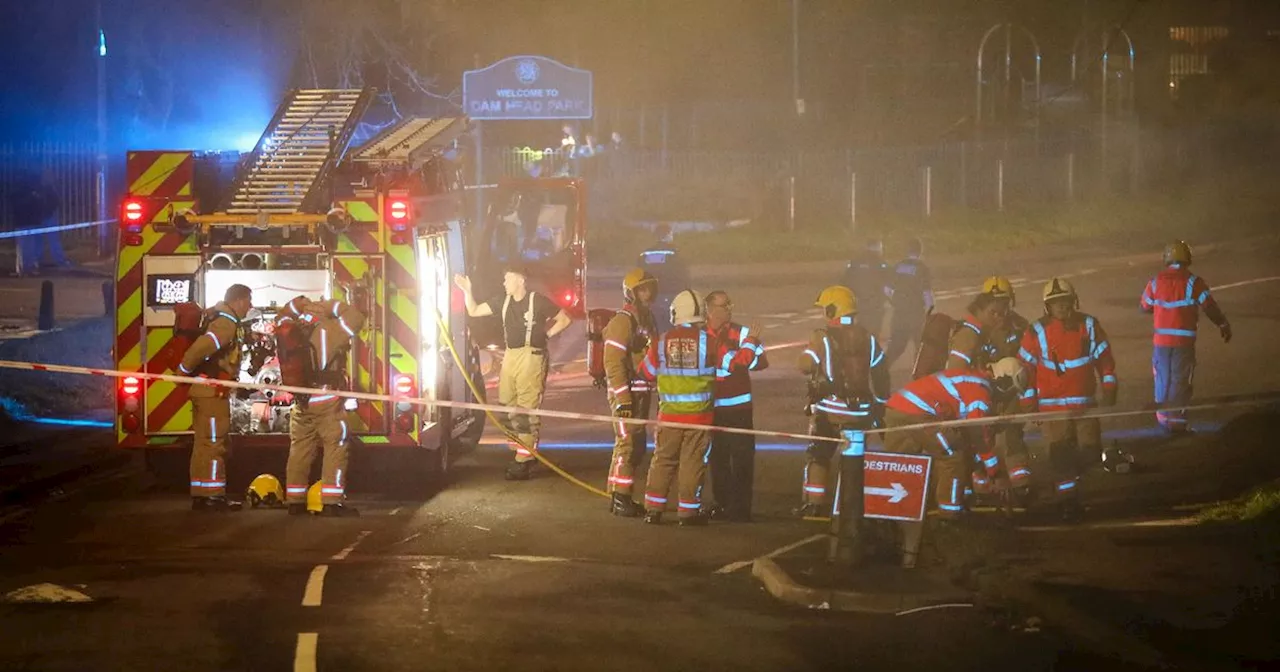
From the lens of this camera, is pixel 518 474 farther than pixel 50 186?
No

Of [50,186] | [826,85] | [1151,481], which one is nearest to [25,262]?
[50,186]

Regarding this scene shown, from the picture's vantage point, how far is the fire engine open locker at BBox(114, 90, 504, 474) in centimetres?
1211

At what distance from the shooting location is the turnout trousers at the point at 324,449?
1163cm

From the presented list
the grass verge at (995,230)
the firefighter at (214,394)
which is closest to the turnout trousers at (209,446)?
the firefighter at (214,394)

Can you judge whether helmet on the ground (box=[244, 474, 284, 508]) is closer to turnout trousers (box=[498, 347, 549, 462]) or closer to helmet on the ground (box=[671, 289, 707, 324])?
turnout trousers (box=[498, 347, 549, 462])

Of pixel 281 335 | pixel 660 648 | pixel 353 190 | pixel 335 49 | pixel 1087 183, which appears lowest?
pixel 660 648

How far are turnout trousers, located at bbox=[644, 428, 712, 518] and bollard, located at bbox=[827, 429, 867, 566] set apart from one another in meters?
1.98

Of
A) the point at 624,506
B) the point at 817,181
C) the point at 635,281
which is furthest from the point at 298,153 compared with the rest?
the point at 817,181

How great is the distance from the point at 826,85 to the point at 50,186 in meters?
27.4

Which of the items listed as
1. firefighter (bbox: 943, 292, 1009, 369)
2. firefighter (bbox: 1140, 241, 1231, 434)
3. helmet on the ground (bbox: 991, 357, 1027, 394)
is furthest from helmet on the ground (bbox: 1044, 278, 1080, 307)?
firefighter (bbox: 1140, 241, 1231, 434)

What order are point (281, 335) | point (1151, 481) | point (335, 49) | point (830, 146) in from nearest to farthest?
point (281, 335) < point (1151, 481) < point (335, 49) < point (830, 146)

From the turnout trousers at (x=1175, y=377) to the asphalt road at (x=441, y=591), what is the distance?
328cm

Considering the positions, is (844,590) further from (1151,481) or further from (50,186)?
(50,186)

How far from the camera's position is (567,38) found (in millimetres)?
49875
